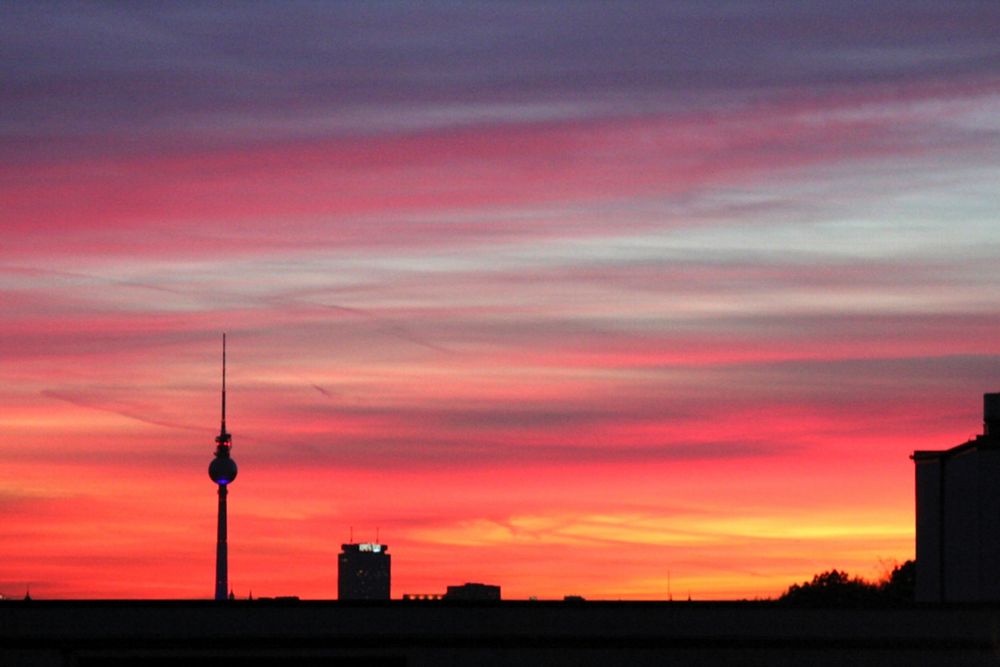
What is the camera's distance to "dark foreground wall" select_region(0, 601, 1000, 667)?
2339 inches

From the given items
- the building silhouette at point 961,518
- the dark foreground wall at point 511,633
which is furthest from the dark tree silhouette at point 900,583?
the dark foreground wall at point 511,633

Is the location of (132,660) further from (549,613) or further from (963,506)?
(963,506)

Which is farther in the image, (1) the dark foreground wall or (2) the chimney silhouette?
(2) the chimney silhouette

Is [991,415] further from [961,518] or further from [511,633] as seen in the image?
[511,633]

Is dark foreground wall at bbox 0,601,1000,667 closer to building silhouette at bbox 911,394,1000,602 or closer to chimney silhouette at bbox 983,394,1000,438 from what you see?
building silhouette at bbox 911,394,1000,602

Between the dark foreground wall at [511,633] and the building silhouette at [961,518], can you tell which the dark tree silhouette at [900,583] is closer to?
the building silhouette at [961,518]

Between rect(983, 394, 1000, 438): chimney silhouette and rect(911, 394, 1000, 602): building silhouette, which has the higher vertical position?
rect(983, 394, 1000, 438): chimney silhouette

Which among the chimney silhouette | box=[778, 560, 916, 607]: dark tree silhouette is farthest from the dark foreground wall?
box=[778, 560, 916, 607]: dark tree silhouette

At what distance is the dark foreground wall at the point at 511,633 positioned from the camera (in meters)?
59.4

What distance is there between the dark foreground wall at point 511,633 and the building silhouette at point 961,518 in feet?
73.4

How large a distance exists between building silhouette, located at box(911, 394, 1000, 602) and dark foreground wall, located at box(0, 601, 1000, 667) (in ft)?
73.4

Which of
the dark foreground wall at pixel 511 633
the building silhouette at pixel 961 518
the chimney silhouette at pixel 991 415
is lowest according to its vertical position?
the dark foreground wall at pixel 511 633

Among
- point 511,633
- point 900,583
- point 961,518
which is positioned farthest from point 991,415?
point 900,583

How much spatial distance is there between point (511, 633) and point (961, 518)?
102ft
